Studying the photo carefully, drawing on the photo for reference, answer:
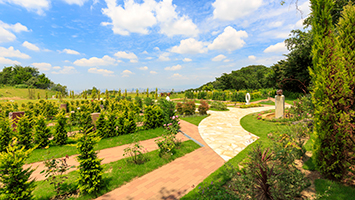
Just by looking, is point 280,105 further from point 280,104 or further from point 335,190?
point 335,190

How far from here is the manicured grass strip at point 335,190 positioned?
276cm

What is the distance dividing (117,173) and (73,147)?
320cm

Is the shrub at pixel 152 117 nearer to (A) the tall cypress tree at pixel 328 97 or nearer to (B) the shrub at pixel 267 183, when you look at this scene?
(B) the shrub at pixel 267 183

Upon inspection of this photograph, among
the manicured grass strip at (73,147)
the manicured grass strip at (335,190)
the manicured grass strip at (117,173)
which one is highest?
the manicured grass strip at (335,190)

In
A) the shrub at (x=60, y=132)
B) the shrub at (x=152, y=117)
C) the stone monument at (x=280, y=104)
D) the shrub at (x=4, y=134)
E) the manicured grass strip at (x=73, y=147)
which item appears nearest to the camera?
the shrub at (x=4, y=134)

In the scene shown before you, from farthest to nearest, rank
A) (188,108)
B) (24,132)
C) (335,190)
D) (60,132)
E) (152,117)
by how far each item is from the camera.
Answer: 1. (188,108)
2. (152,117)
3. (60,132)
4. (24,132)
5. (335,190)

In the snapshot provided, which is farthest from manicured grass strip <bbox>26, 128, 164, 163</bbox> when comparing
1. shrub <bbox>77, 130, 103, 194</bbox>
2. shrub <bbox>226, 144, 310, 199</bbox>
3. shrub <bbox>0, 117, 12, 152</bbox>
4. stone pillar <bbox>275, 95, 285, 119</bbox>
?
stone pillar <bbox>275, 95, 285, 119</bbox>

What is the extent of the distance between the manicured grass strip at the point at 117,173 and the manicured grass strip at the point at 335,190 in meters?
3.83

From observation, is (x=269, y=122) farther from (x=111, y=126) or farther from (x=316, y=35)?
(x=111, y=126)

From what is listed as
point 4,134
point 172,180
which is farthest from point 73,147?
point 172,180

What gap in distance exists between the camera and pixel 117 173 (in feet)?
13.6

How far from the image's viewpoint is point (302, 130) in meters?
5.70

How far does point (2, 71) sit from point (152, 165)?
7095 cm

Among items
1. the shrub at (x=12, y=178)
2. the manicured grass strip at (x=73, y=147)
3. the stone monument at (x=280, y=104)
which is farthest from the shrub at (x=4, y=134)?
the stone monument at (x=280, y=104)
